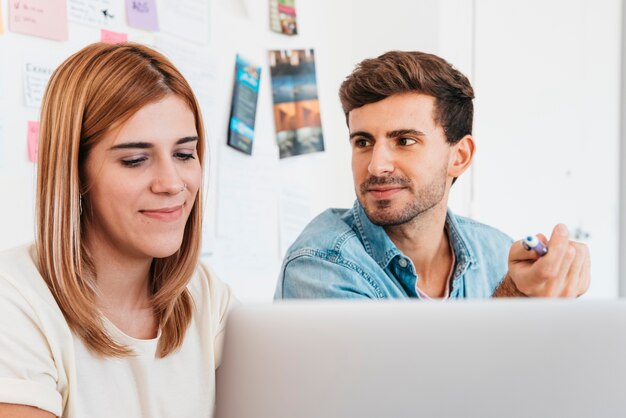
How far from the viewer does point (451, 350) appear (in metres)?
0.54

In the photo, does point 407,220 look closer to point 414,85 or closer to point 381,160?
point 381,160

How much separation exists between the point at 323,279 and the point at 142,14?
3.42ft

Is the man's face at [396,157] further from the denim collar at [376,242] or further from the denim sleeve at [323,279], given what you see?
the denim sleeve at [323,279]

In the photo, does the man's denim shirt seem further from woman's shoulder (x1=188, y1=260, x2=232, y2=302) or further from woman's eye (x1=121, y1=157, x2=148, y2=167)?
woman's eye (x1=121, y1=157, x2=148, y2=167)

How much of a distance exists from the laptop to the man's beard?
2.52 ft

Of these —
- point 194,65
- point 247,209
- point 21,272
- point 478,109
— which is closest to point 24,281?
point 21,272

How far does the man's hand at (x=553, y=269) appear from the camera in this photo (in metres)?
1.17

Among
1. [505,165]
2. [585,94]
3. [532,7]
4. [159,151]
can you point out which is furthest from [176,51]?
[585,94]

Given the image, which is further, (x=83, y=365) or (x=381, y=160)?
(x=381, y=160)

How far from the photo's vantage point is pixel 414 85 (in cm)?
139

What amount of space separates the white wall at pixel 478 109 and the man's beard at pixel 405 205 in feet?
2.89

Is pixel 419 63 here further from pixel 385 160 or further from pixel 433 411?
pixel 433 411

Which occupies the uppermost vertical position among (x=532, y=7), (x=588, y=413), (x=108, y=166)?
(x=532, y=7)

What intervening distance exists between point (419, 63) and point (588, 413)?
96cm
